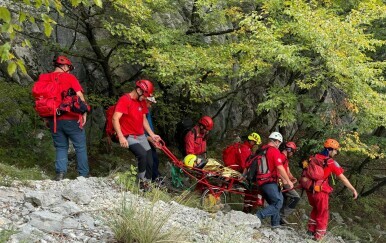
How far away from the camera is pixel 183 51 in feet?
26.8

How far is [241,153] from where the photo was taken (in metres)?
8.82

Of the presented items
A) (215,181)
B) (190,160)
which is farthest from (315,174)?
(190,160)

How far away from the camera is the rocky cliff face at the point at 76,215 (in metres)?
3.75

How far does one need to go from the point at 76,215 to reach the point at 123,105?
284 cm

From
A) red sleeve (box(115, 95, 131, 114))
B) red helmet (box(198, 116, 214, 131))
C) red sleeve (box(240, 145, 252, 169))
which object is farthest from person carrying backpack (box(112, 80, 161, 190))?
red sleeve (box(240, 145, 252, 169))

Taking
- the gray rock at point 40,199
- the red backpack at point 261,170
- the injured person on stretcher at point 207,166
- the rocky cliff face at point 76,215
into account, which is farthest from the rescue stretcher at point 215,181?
the gray rock at point 40,199

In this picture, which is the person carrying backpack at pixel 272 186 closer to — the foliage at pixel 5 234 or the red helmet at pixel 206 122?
the red helmet at pixel 206 122

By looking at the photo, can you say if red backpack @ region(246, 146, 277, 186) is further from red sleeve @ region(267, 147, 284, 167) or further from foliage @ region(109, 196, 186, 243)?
foliage @ region(109, 196, 186, 243)

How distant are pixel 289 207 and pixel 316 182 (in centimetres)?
128

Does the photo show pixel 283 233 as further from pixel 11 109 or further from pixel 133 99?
pixel 11 109

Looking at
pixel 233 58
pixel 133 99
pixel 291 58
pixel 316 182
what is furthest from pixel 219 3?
pixel 316 182

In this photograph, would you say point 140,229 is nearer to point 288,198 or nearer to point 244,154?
point 244,154

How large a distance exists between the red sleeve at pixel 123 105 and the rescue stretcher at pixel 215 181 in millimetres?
1111

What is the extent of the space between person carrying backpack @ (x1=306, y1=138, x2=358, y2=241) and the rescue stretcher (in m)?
1.12
